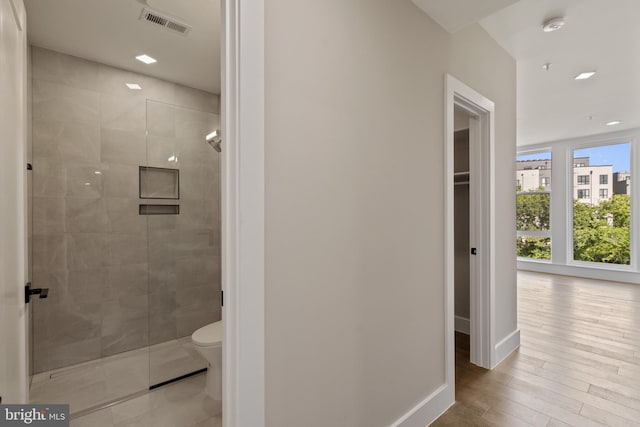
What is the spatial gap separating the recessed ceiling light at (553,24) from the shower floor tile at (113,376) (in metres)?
3.80

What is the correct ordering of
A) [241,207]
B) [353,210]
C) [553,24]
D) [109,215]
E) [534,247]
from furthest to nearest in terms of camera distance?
[534,247] < [109,215] < [553,24] < [353,210] < [241,207]

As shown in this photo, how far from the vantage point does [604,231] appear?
5.98m

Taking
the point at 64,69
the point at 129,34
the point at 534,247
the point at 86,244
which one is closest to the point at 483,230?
the point at 129,34

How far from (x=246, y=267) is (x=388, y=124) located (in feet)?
3.48

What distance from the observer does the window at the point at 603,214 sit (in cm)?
576

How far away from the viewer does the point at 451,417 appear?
1.93 meters

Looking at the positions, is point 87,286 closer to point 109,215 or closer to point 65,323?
point 65,323

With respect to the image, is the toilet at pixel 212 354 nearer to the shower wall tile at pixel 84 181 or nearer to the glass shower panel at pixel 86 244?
the glass shower panel at pixel 86 244

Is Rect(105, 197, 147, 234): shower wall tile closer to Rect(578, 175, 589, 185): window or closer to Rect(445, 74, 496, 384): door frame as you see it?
Rect(445, 74, 496, 384): door frame

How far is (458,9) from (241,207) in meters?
1.76

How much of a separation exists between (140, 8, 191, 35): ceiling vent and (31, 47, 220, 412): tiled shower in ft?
2.10

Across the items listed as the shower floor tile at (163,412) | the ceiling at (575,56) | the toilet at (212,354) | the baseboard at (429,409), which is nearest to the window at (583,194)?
the ceiling at (575,56)

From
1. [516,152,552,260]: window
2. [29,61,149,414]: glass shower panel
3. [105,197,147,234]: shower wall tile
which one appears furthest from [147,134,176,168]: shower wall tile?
[516,152,552,260]: window

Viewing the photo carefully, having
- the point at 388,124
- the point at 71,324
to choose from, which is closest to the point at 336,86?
the point at 388,124
